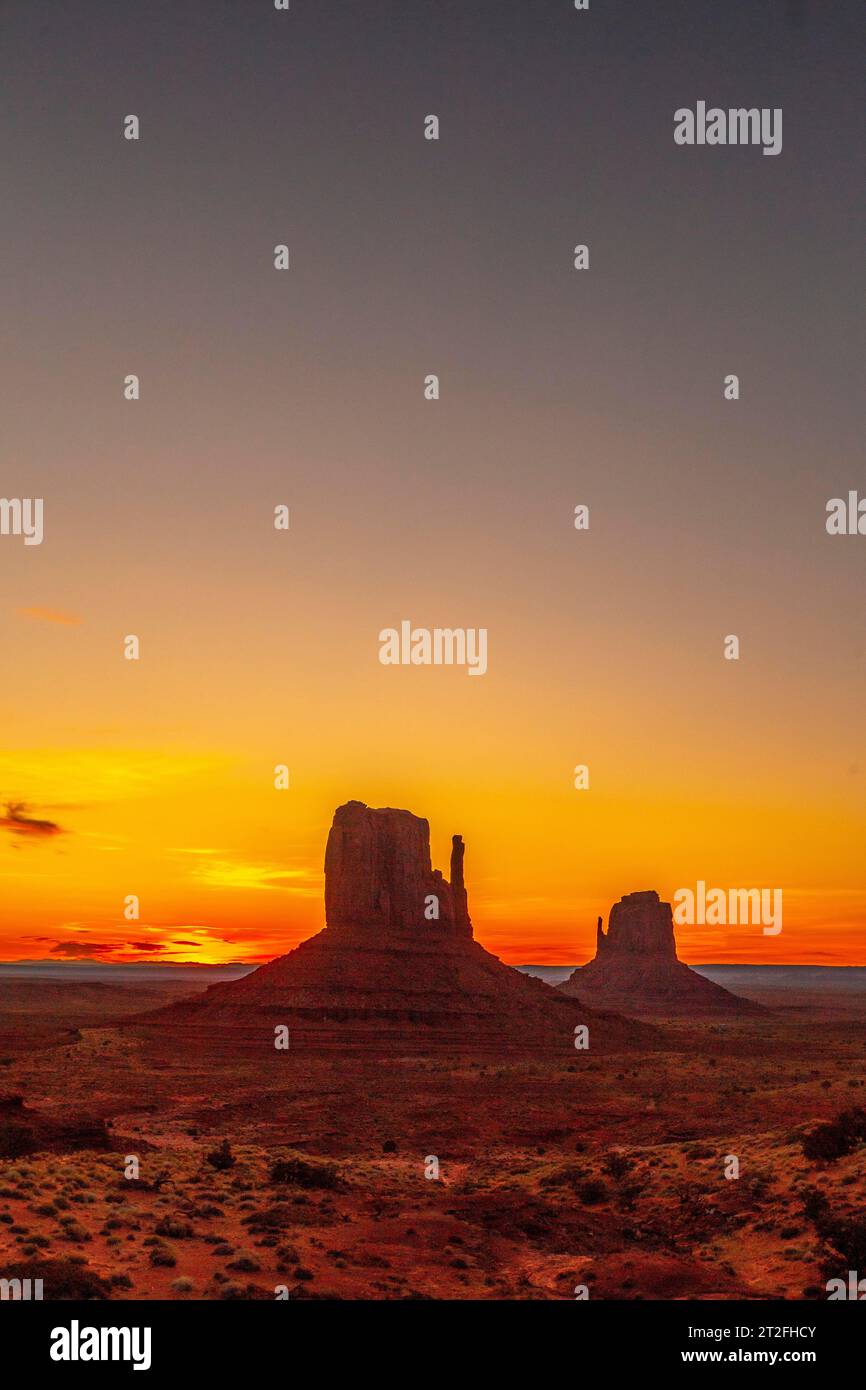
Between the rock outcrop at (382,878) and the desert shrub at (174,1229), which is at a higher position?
the rock outcrop at (382,878)

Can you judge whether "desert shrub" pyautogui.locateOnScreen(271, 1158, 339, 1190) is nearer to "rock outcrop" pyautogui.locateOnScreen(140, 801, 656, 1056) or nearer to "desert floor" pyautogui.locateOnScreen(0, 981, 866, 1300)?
"desert floor" pyautogui.locateOnScreen(0, 981, 866, 1300)

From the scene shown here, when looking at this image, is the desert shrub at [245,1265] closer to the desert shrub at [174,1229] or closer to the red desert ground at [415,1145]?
the red desert ground at [415,1145]

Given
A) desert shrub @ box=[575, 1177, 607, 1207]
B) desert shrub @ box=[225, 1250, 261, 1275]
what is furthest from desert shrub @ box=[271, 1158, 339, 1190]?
desert shrub @ box=[225, 1250, 261, 1275]

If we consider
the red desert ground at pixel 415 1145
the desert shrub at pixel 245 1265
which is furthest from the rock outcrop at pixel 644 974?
the desert shrub at pixel 245 1265

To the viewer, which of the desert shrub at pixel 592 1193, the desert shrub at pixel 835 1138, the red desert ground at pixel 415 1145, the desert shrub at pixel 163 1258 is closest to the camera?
the desert shrub at pixel 163 1258

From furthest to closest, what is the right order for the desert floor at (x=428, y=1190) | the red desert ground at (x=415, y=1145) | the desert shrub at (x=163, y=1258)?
the red desert ground at (x=415, y=1145)
the desert floor at (x=428, y=1190)
the desert shrub at (x=163, y=1258)

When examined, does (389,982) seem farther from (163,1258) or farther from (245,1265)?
(163,1258)
